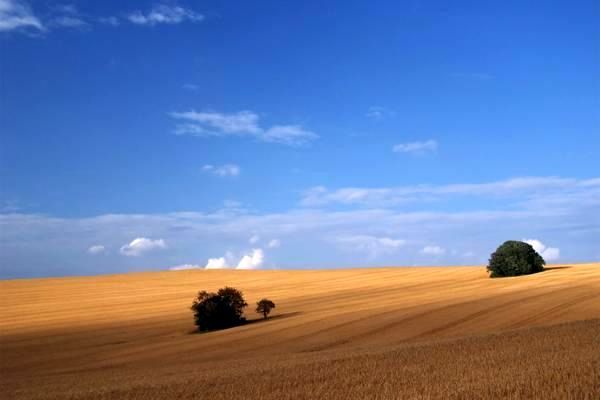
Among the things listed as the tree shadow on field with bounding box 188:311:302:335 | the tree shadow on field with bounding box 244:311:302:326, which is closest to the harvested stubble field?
the tree shadow on field with bounding box 244:311:302:326

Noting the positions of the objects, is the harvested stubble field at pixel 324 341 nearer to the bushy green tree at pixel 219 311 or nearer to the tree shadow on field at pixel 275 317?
the tree shadow on field at pixel 275 317

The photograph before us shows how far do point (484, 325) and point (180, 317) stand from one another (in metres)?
28.6

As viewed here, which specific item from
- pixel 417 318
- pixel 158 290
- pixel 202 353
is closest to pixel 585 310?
pixel 417 318

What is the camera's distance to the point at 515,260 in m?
70.6

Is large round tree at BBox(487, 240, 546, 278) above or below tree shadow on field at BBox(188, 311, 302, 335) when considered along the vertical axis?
above

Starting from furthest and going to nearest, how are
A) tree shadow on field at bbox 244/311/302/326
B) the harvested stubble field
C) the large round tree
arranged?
the large round tree → tree shadow on field at bbox 244/311/302/326 → the harvested stubble field

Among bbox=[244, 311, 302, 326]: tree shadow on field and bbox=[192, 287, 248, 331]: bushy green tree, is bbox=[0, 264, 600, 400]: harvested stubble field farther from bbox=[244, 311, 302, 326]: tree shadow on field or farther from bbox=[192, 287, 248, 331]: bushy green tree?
bbox=[192, 287, 248, 331]: bushy green tree

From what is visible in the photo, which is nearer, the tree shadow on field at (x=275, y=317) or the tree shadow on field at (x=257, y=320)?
the tree shadow on field at (x=257, y=320)

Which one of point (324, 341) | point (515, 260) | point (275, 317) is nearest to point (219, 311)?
point (275, 317)

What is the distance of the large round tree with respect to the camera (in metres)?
70.7

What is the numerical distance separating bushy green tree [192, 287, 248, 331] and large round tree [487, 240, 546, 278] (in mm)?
33544

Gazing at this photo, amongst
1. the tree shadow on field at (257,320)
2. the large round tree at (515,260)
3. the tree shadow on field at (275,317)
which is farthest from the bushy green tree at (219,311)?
the large round tree at (515,260)

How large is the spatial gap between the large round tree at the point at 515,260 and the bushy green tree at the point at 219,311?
33.5 meters

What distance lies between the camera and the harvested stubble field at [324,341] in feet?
51.8
